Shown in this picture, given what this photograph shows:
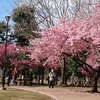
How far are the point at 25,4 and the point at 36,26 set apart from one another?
3315 millimetres

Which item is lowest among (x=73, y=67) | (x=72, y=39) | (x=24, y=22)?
(x=73, y=67)

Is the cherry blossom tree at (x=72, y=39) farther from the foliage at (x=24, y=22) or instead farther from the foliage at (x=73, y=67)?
the foliage at (x=73, y=67)

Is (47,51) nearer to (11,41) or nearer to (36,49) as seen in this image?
(36,49)

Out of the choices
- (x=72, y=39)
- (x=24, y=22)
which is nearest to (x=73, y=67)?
(x=24, y=22)

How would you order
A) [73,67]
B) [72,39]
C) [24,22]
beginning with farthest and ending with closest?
[24,22], [73,67], [72,39]

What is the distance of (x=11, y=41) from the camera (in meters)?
43.5

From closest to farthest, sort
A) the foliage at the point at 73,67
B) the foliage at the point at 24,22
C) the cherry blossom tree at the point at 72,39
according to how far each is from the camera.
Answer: the cherry blossom tree at the point at 72,39 < the foliage at the point at 24,22 < the foliage at the point at 73,67

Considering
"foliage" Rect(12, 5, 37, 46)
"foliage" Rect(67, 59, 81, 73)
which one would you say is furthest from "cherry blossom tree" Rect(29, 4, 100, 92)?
"foliage" Rect(67, 59, 81, 73)

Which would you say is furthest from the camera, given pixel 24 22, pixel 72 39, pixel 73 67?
pixel 24 22

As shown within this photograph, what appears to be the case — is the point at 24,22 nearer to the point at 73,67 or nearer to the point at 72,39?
the point at 73,67

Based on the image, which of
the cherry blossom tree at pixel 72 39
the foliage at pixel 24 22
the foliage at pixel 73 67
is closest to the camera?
the cherry blossom tree at pixel 72 39

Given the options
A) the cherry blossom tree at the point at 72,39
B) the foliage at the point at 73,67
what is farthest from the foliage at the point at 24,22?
the cherry blossom tree at the point at 72,39

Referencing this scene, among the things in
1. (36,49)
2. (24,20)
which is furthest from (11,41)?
(36,49)

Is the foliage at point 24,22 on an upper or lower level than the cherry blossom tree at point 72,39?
upper
